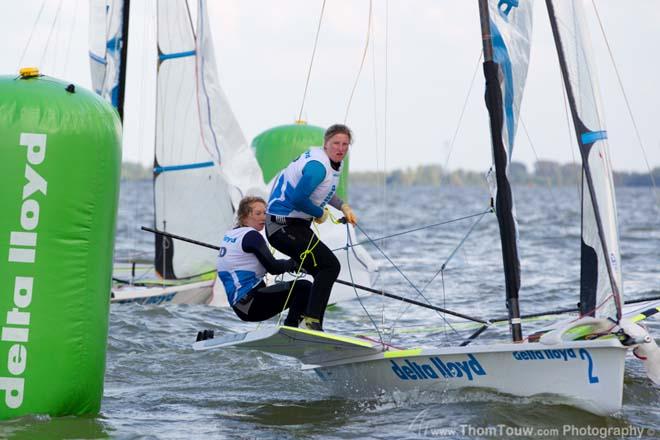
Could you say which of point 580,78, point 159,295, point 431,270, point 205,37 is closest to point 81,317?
point 580,78

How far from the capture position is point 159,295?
10.6 metres

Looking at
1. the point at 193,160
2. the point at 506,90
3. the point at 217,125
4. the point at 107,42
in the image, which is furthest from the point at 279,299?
the point at 193,160

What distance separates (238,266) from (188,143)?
626 centimetres

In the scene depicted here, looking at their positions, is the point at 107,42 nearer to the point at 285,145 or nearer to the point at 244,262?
the point at 285,145

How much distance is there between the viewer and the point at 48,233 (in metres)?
4.88

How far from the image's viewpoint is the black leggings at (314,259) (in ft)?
19.2

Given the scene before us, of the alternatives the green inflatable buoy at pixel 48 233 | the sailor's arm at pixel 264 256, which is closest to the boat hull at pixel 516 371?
the sailor's arm at pixel 264 256

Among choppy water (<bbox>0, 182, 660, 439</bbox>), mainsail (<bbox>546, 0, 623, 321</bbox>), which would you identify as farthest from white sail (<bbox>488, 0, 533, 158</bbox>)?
choppy water (<bbox>0, 182, 660, 439</bbox>)

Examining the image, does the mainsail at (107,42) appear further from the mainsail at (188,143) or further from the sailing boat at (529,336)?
the sailing boat at (529,336)

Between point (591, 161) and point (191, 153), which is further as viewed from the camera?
point (191, 153)

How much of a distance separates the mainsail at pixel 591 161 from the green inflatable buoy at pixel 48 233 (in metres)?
2.57

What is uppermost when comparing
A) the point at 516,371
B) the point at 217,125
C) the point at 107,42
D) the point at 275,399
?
the point at 107,42

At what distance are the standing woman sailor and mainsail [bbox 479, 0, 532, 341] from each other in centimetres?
87

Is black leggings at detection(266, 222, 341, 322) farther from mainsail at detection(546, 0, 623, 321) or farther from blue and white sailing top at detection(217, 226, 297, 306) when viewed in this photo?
mainsail at detection(546, 0, 623, 321)
